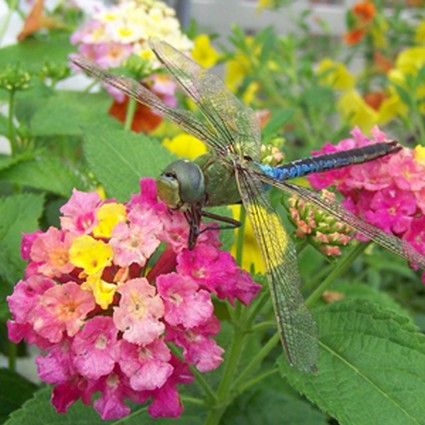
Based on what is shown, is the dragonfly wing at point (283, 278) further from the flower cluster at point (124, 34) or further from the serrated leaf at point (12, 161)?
the flower cluster at point (124, 34)

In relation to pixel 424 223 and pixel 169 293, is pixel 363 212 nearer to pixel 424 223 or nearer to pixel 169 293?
pixel 424 223

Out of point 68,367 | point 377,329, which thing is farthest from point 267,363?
point 68,367

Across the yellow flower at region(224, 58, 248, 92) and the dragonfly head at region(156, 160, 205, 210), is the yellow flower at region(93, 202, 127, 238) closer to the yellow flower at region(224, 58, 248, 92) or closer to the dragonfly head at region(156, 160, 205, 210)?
the dragonfly head at region(156, 160, 205, 210)

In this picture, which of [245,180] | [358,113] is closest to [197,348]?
[245,180]

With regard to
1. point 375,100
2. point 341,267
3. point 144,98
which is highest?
point 144,98

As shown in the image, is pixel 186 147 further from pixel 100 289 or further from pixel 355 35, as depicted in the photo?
pixel 355 35

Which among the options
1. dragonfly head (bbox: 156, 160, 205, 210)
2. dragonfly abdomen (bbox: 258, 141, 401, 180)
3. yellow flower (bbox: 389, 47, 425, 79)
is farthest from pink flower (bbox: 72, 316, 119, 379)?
yellow flower (bbox: 389, 47, 425, 79)
